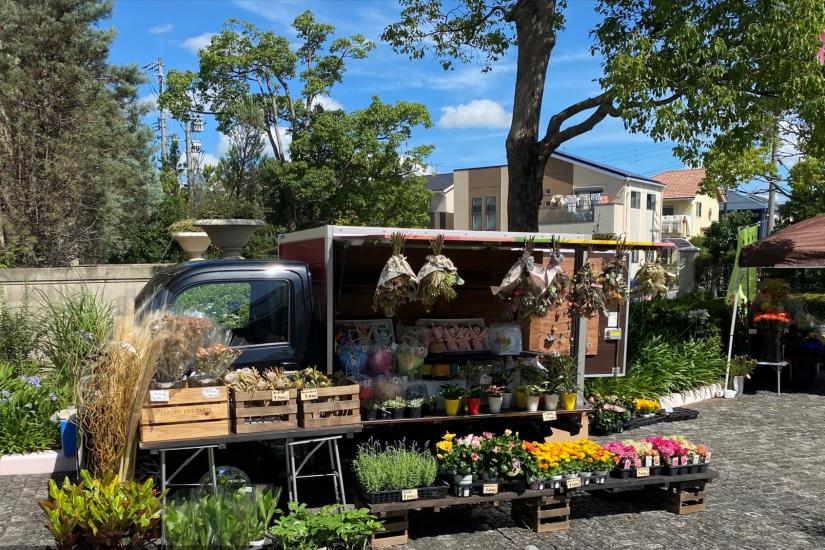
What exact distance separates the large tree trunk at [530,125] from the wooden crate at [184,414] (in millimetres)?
6510

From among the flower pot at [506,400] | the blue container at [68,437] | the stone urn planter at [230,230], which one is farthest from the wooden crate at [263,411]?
the stone urn planter at [230,230]

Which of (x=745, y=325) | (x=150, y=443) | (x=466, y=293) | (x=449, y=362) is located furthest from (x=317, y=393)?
(x=745, y=325)

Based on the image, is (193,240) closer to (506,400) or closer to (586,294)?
(506,400)

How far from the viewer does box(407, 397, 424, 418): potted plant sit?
533 cm

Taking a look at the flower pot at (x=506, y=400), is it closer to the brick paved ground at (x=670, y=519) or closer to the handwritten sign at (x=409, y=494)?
the brick paved ground at (x=670, y=519)

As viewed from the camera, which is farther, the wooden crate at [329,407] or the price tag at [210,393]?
the wooden crate at [329,407]

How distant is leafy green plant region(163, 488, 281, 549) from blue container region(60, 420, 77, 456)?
9.37ft

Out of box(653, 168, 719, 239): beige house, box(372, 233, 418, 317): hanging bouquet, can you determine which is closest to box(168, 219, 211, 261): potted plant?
box(372, 233, 418, 317): hanging bouquet

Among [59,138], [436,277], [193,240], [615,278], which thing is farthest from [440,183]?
[436,277]

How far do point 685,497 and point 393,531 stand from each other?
2.55 meters

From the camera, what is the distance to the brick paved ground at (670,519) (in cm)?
489

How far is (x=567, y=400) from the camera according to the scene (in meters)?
5.83

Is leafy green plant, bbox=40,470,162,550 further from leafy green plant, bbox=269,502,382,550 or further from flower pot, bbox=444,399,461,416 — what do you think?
flower pot, bbox=444,399,461,416

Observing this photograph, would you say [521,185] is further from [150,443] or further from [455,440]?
[150,443]
